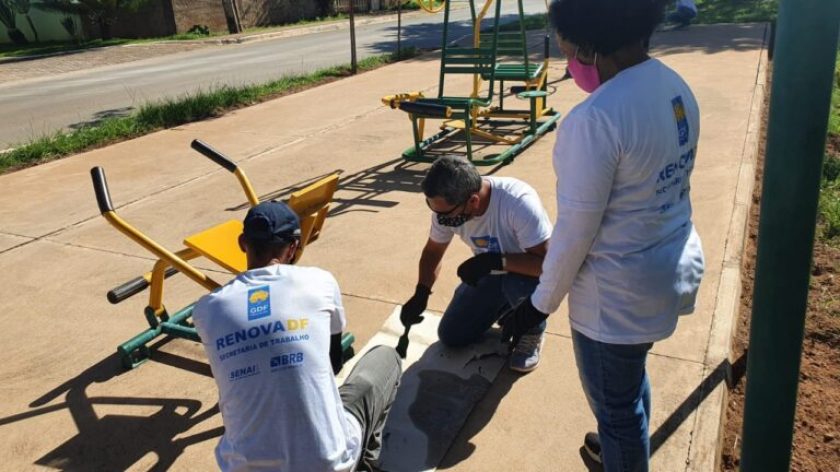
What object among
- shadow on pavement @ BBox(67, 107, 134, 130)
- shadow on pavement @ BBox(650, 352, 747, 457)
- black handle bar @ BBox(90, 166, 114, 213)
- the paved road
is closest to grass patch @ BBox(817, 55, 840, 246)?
shadow on pavement @ BBox(650, 352, 747, 457)

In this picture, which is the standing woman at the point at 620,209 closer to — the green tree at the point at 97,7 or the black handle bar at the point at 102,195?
the black handle bar at the point at 102,195

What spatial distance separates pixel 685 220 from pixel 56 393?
9.97 feet

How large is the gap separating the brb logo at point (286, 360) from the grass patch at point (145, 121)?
267 inches

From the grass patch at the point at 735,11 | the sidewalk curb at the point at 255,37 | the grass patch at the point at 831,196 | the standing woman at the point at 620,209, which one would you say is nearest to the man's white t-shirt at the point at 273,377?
the standing woman at the point at 620,209

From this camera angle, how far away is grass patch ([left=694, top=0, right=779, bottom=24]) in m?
17.1

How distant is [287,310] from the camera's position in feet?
6.75

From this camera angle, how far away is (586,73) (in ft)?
6.49

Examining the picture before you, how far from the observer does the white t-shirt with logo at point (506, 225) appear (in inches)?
119

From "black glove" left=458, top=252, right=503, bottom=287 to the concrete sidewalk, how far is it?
1.97ft

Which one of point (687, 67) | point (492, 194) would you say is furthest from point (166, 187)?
point (687, 67)

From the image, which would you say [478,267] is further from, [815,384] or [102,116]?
[102,116]

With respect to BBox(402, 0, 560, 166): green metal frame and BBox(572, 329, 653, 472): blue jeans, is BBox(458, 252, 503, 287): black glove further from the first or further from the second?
BBox(402, 0, 560, 166): green metal frame

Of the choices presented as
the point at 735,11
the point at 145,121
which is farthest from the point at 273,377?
the point at 735,11

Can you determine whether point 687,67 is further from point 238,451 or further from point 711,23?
point 238,451
